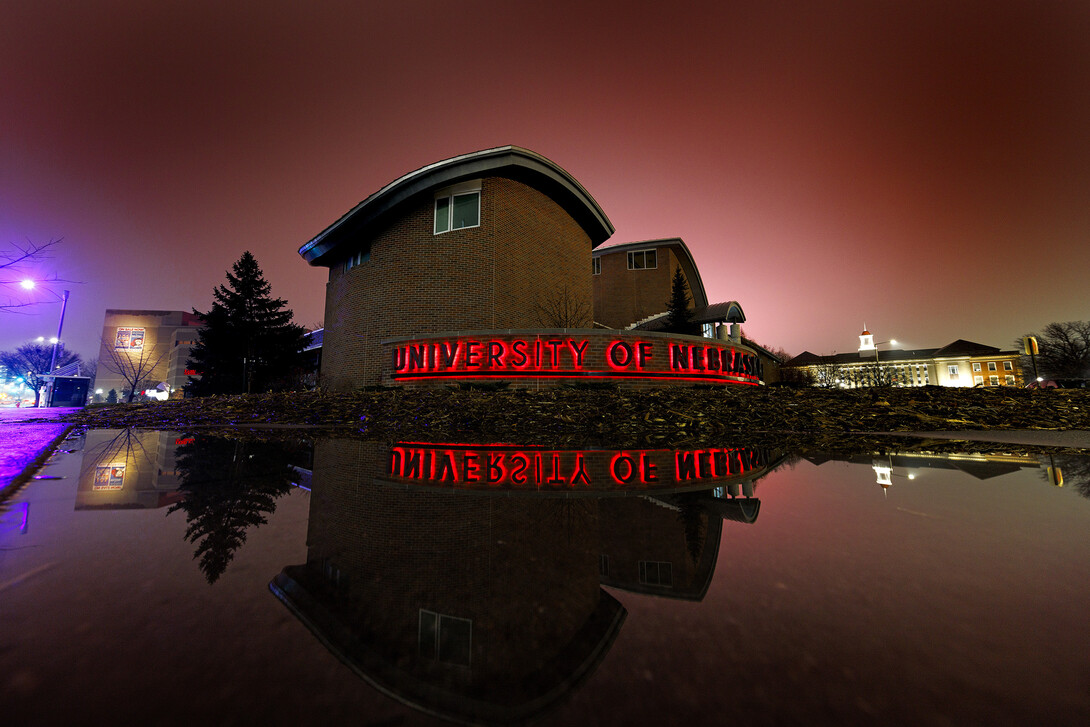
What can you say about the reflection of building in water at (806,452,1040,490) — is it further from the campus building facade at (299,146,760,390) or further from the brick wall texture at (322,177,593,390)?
the brick wall texture at (322,177,593,390)

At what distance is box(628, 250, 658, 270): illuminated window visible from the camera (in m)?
36.0

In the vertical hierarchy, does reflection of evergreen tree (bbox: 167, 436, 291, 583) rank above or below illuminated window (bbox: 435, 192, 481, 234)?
Answer: below

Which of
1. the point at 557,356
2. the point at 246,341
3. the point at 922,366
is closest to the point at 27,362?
the point at 246,341

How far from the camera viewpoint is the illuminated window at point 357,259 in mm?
18859

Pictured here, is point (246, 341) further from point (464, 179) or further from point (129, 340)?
point (129, 340)

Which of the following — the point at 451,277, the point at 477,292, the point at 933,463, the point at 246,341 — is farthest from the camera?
the point at 246,341

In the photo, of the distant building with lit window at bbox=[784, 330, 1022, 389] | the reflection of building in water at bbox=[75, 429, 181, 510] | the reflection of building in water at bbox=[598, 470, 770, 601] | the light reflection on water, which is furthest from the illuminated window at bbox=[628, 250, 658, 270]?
the distant building with lit window at bbox=[784, 330, 1022, 389]

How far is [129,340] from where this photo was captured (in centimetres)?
8512

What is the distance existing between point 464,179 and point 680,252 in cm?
2566

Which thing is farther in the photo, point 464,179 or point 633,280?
point 633,280

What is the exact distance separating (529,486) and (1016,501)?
3151 mm

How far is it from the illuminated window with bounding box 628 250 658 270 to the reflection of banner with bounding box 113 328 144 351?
9743 cm

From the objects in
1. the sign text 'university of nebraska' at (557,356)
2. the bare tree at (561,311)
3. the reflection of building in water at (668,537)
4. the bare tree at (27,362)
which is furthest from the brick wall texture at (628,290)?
the bare tree at (27,362)

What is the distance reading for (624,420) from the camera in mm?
8461
